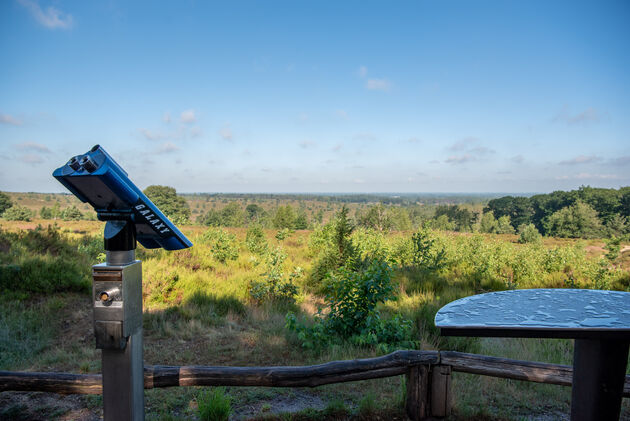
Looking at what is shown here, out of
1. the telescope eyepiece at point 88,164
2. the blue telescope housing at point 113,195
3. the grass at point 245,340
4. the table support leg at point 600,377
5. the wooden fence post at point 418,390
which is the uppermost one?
the telescope eyepiece at point 88,164

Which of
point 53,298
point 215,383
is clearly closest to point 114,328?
point 215,383

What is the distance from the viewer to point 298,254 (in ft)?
47.6

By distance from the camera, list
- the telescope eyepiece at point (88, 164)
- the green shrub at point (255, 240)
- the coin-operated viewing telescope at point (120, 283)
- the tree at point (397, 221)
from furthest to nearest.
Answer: the tree at point (397, 221) < the green shrub at point (255, 240) < the coin-operated viewing telescope at point (120, 283) < the telescope eyepiece at point (88, 164)

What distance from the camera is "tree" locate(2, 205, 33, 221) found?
1714 cm

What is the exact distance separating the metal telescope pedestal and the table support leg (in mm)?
2243

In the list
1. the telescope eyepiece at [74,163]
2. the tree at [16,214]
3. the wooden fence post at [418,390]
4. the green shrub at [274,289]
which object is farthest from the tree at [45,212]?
the wooden fence post at [418,390]

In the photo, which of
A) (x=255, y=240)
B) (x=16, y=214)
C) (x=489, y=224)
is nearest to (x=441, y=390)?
(x=255, y=240)

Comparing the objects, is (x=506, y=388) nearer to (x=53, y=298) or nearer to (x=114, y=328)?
(x=114, y=328)

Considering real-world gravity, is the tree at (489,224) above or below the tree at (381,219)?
below

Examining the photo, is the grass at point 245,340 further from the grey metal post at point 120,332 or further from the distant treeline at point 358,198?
the distant treeline at point 358,198

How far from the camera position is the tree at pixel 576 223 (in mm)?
28438

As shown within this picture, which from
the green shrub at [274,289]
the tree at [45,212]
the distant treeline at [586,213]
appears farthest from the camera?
the distant treeline at [586,213]

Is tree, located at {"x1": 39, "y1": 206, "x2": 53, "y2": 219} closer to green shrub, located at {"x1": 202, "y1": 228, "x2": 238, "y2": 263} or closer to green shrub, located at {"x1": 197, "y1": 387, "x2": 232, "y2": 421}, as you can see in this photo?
green shrub, located at {"x1": 202, "y1": 228, "x2": 238, "y2": 263}

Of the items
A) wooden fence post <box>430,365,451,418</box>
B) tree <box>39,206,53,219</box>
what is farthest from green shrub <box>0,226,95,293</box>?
tree <box>39,206,53,219</box>
